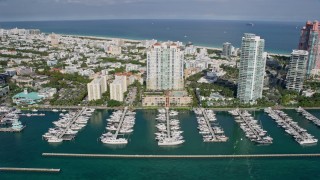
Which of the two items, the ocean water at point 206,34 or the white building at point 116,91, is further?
the ocean water at point 206,34

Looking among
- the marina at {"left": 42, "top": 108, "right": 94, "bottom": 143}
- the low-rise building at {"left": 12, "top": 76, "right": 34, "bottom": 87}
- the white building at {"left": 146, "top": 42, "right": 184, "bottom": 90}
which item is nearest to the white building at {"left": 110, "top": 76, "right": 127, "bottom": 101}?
the marina at {"left": 42, "top": 108, "right": 94, "bottom": 143}

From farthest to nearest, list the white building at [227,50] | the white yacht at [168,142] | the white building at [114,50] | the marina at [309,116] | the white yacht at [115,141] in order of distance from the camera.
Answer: the white building at [114,50] < the white building at [227,50] < the marina at [309,116] < the white yacht at [115,141] < the white yacht at [168,142]

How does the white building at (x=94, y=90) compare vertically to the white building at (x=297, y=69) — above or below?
below

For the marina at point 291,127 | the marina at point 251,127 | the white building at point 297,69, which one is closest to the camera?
the marina at point 291,127

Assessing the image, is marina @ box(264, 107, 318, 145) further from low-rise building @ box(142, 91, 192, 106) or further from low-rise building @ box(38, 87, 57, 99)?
low-rise building @ box(38, 87, 57, 99)

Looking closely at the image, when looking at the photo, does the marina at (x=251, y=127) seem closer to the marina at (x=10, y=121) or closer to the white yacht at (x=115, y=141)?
the white yacht at (x=115, y=141)

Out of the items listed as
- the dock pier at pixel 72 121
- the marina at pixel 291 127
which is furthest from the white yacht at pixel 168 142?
the marina at pixel 291 127

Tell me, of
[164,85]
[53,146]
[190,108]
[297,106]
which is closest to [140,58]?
[164,85]
